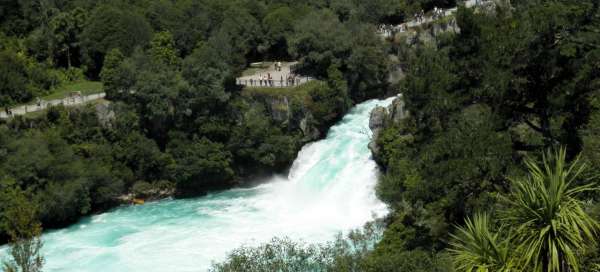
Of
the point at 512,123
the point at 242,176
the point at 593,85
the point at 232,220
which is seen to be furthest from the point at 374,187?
the point at 593,85

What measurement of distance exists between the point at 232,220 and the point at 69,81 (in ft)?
85.7

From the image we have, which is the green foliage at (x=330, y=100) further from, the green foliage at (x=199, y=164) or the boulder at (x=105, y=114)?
the boulder at (x=105, y=114)

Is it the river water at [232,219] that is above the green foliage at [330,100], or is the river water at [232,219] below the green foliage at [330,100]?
below

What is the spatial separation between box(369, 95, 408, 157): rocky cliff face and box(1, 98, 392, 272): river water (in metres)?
1.68

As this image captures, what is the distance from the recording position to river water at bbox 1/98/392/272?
4391cm

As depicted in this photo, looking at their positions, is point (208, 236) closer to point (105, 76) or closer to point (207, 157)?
point (207, 157)

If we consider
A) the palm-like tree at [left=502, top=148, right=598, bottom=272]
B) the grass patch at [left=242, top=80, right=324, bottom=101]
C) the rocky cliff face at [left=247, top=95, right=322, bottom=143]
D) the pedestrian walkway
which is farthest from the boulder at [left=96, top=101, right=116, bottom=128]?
the palm-like tree at [left=502, top=148, right=598, bottom=272]

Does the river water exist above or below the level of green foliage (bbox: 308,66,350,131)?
below

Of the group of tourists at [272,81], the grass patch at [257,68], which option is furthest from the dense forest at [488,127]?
the grass patch at [257,68]

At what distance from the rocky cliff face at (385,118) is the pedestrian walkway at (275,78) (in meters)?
11.2

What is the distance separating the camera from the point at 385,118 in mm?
51531

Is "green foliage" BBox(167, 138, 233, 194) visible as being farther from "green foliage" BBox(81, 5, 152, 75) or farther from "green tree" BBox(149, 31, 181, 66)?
"green foliage" BBox(81, 5, 152, 75)

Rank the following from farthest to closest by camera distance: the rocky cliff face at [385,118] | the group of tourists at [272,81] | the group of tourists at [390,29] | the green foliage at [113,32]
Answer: the group of tourists at [390,29]
the green foliage at [113,32]
the group of tourists at [272,81]
the rocky cliff face at [385,118]

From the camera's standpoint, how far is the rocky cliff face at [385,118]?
1994 inches
